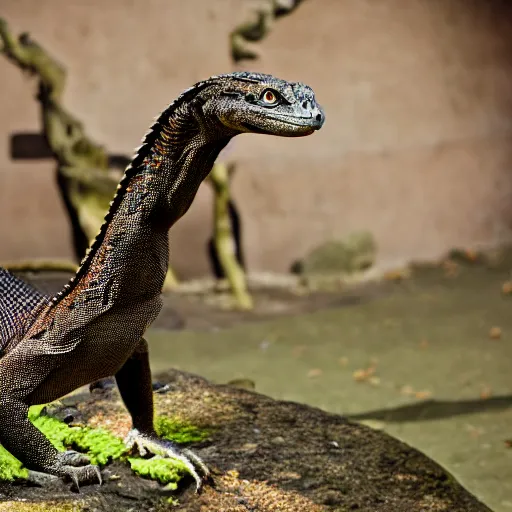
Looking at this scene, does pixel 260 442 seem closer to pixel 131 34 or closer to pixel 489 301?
pixel 489 301

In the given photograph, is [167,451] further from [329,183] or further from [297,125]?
[329,183]

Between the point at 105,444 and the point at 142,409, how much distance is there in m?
0.22

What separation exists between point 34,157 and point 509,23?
5665mm

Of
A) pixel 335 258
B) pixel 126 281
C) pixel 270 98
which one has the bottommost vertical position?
pixel 335 258

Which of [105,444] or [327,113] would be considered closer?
[105,444]

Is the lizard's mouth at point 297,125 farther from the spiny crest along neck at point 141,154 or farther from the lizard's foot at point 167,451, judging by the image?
the lizard's foot at point 167,451

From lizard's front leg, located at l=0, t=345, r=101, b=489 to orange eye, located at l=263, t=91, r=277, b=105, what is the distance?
1.17 metres

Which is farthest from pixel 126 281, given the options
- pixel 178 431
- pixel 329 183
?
pixel 329 183

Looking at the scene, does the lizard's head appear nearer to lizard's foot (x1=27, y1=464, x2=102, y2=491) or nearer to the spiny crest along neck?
the spiny crest along neck

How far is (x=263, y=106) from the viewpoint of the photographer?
2.18m

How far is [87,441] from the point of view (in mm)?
2980

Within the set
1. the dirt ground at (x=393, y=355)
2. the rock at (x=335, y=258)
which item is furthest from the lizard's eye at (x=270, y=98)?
the rock at (x=335, y=258)

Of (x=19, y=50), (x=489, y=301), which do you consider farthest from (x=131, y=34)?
(x=489, y=301)

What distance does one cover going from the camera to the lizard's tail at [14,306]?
273cm
